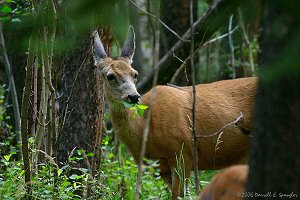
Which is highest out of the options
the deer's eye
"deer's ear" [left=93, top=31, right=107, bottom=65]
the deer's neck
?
"deer's ear" [left=93, top=31, right=107, bottom=65]

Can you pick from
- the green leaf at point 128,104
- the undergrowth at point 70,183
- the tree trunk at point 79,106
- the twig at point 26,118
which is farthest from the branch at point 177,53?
the twig at point 26,118

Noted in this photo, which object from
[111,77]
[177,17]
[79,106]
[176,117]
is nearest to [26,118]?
[79,106]

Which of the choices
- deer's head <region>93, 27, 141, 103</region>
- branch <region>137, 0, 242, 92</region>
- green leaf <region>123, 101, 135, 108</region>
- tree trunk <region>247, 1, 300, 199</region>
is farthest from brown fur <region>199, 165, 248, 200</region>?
deer's head <region>93, 27, 141, 103</region>

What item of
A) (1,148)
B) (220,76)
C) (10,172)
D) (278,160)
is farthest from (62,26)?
(220,76)

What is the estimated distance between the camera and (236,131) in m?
8.35

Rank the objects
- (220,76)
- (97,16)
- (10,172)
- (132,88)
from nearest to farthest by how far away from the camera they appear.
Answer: (97,16) → (10,172) → (132,88) → (220,76)

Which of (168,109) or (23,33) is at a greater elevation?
(23,33)

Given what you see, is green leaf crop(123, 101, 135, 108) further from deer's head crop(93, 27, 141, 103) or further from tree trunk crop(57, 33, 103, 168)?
deer's head crop(93, 27, 141, 103)

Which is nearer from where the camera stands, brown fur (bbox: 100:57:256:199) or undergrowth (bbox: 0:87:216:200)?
undergrowth (bbox: 0:87:216:200)

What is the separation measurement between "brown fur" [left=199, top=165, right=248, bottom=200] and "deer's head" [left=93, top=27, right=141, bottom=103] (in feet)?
12.4

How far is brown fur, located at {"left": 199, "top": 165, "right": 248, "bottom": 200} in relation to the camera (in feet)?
13.3

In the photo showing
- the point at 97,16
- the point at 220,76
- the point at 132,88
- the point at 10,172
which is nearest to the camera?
the point at 97,16

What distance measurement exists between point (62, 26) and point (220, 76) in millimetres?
9690

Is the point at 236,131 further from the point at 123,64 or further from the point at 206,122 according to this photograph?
the point at 123,64
